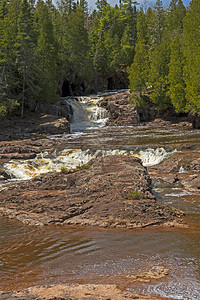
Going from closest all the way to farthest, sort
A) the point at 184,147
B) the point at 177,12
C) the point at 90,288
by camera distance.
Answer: the point at 90,288, the point at 184,147, the point at 177,12

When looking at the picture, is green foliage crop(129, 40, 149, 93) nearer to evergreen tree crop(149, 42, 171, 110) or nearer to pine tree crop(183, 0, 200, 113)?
evergreen tree crop(149, 42, 171, 110)

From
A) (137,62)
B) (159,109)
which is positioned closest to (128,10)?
(137,62)

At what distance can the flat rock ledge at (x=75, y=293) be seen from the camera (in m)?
3.55

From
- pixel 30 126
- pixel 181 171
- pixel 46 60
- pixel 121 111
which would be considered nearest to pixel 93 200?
pixel 181 171

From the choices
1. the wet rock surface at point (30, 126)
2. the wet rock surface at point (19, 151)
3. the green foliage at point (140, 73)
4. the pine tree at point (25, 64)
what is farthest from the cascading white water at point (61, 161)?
the green foliage at point (140, 73)

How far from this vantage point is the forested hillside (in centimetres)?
3353

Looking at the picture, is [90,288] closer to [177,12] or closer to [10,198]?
[10,198]

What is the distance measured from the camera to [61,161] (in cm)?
1895

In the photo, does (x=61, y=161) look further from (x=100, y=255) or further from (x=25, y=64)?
(x=25, y=64)

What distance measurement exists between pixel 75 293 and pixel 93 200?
452 cm

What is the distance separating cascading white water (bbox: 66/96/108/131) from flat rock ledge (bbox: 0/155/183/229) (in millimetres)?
29387

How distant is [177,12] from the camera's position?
60.0m

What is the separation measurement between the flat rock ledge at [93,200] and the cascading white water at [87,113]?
29387 millimetres

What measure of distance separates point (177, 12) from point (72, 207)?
203 feet
